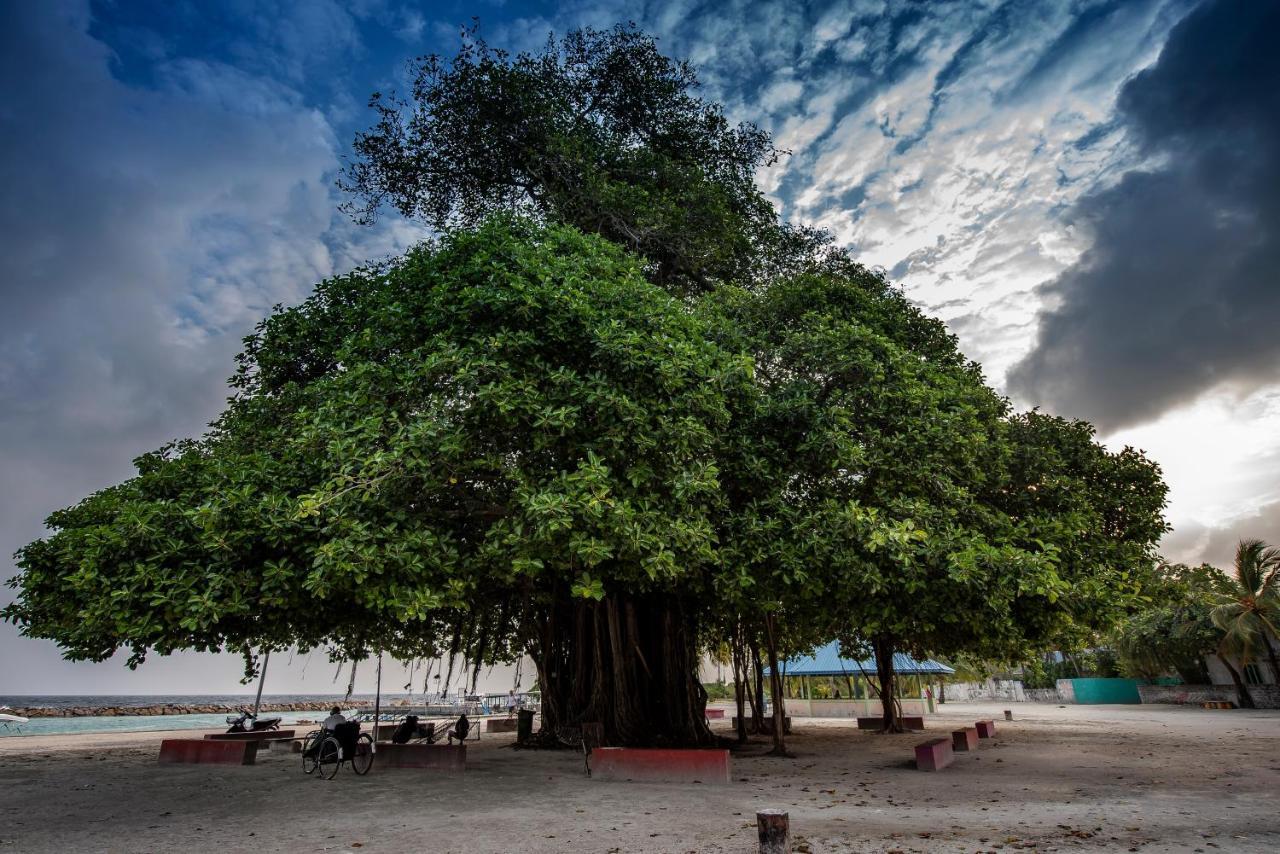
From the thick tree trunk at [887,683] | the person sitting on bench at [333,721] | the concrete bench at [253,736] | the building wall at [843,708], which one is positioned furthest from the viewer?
the building wall at [843,708]

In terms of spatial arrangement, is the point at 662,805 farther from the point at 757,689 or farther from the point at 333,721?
the point at 757,689

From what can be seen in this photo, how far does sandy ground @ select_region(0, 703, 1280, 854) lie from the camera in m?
5.49

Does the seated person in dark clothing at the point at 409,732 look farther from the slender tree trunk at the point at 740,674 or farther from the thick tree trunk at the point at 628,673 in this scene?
the slender tree trunk at the point at 740,674

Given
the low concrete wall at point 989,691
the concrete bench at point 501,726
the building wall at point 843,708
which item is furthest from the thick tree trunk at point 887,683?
the low concrete wall at point 989,691

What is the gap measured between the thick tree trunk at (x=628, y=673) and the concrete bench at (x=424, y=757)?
2746 mm

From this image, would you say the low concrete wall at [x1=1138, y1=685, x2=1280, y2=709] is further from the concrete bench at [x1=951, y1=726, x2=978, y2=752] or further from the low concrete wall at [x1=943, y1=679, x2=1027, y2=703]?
the concrete bench at [x1=951, y1=726, x2=978, y2=752]

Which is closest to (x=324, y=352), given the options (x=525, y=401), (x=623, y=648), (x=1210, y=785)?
(x=525, y=401)

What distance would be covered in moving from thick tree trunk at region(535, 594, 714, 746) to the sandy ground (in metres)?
1.13

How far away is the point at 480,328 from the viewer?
318 inches

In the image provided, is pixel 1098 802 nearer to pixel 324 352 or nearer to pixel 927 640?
pixel 927 640

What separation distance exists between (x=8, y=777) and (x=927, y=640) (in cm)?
1627

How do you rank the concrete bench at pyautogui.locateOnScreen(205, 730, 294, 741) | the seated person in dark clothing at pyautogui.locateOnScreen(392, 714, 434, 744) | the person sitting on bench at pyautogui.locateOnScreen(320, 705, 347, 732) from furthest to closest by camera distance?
the concrete bench at pyautogui.locateOnScreen(205, 730, 294, 741), the seated person in dark clothing at pyautogui.locateOnScreen(392, 714, 434, 744), the person sitting on bench at pyautogui.locateOnScreen(320, 705, 347, 732)

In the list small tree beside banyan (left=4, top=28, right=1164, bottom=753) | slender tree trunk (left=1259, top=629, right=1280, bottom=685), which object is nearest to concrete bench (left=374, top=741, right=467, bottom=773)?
small tree beside banyan (left=4, top=28, right=1164, bottom=753)

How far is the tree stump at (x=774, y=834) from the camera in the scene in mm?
4570
